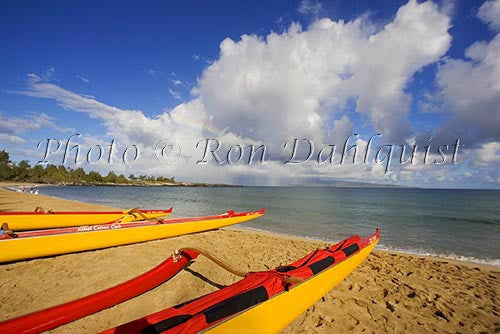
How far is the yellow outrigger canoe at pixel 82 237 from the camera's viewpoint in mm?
5645

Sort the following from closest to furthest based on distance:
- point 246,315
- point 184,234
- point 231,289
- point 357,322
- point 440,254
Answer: point 246,315, point 231,289, point 357,322, point 440,254, point 184,234

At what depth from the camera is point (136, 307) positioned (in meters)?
3.90

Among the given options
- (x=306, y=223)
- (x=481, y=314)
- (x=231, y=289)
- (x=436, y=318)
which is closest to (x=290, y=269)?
(x=231, y=289)

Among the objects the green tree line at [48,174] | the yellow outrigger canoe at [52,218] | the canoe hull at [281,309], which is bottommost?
the green tree line at [48,174]

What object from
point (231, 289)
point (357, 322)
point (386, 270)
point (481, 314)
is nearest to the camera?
point (231, 289)

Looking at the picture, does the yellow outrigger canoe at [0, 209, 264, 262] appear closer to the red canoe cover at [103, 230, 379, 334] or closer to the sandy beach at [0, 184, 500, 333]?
the sandy beach at [0, 184, 500, 333]

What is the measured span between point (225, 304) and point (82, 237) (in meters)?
6.09

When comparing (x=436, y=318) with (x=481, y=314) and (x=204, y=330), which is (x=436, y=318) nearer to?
(x=481, y=314)

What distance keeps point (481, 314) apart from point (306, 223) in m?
11.8

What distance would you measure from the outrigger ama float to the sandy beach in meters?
0.31

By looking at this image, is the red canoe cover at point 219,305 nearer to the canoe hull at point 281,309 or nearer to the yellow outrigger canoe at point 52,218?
the canoe hull at point 281,309

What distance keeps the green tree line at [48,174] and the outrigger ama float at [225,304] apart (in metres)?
110

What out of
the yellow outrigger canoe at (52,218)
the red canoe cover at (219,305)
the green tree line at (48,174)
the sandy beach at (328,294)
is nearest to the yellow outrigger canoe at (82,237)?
the sandy beach at (328,294)

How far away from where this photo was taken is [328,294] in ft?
14.9
